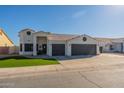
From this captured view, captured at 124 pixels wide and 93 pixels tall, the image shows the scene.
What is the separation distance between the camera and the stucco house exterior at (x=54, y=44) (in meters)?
27.0

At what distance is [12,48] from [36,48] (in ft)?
30.8

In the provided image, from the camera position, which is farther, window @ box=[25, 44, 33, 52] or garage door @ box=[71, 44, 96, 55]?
window @ box=[25, 44, 33, 52]

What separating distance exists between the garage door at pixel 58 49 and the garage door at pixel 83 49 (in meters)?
1.69

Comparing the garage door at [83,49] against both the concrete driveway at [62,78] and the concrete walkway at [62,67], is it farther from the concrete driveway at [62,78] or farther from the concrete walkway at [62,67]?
the concrete driveway at [62,78]

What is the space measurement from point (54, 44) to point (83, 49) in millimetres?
5128

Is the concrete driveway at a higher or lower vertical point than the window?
lower

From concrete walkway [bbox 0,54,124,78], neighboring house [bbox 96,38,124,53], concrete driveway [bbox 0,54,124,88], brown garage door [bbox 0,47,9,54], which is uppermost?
neighboring house [bbox 96,38,124,53]

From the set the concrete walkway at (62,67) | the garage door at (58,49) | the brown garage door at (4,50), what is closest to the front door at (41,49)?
the garage door at (58,49)

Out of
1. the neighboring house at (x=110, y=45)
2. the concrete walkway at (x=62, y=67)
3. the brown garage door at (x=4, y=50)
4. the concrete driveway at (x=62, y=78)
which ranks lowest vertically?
the concrete driveway at (x=62, y=78)

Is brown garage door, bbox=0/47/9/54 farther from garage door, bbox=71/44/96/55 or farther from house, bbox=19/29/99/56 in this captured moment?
garage door, bbox=71/44/96/55

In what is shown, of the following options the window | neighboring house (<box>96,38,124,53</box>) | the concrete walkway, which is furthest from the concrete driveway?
neighboring house (<box>96,38,124,53</box>)

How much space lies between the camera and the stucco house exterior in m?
27.0
